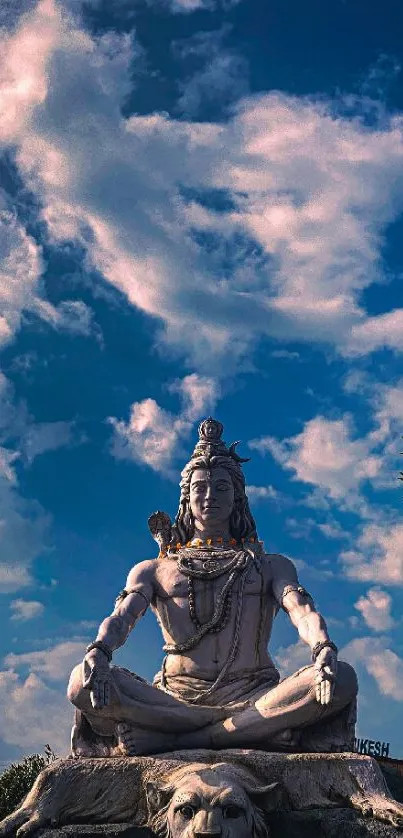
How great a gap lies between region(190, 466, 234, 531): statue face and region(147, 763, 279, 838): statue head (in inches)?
129

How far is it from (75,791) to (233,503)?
3.67m

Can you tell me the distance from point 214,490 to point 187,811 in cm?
395

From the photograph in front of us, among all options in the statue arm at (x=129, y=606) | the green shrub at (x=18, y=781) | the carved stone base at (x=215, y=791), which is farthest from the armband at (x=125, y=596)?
the green shrub at (x=18, y=781)

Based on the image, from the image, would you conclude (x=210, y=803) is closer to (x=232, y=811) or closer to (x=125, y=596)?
(x=232, y=811)

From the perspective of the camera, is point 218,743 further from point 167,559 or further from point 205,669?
point 167,559

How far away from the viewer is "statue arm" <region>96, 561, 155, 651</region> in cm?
886

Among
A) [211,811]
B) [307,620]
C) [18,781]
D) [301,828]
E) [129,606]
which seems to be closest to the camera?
[211,811]

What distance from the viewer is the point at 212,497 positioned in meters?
10.2

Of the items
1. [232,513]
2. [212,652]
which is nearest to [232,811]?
[212,652]

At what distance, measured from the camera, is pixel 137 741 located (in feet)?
26.8

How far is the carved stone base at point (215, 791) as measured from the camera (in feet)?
23.3

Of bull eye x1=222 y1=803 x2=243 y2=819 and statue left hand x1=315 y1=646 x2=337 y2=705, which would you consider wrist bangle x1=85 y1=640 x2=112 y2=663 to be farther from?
bull eye x1=222 y1=803 x2=243 y2=819

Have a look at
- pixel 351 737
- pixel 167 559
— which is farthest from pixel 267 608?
pixel 351 737

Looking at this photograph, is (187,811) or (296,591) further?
(296,591)
